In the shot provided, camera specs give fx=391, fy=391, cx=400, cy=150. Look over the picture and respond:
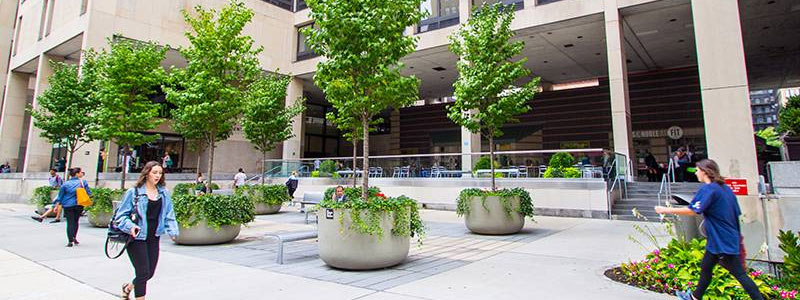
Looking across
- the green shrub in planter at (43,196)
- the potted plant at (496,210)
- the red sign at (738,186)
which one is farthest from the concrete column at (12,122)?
the red sign at (738,186)

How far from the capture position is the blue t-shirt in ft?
11.9

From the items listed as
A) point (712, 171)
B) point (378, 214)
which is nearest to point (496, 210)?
point (378, 214)

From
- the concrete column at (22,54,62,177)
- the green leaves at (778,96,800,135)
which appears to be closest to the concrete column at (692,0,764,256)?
the green leaves at (778,96,800,135)

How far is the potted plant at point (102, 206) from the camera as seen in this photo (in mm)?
11242

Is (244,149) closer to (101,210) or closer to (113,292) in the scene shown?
(101,210)

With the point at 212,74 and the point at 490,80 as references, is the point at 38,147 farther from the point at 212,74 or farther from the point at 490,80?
the point at 490,80

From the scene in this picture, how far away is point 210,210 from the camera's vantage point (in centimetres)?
837

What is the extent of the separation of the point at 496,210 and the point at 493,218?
21cm

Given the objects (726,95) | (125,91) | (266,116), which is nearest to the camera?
(726,95)

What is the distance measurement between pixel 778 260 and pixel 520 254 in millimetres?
3397

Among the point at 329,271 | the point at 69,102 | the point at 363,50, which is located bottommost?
the point at 329,271

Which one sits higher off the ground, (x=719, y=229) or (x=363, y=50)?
(x=363, y=50)

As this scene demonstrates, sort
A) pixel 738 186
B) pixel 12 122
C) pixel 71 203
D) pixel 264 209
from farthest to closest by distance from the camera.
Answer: pixel 12 122, pixel 264 209, pixel 71 203, pixel 738 186

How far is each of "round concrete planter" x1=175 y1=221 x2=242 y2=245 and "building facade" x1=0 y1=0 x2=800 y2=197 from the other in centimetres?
968
